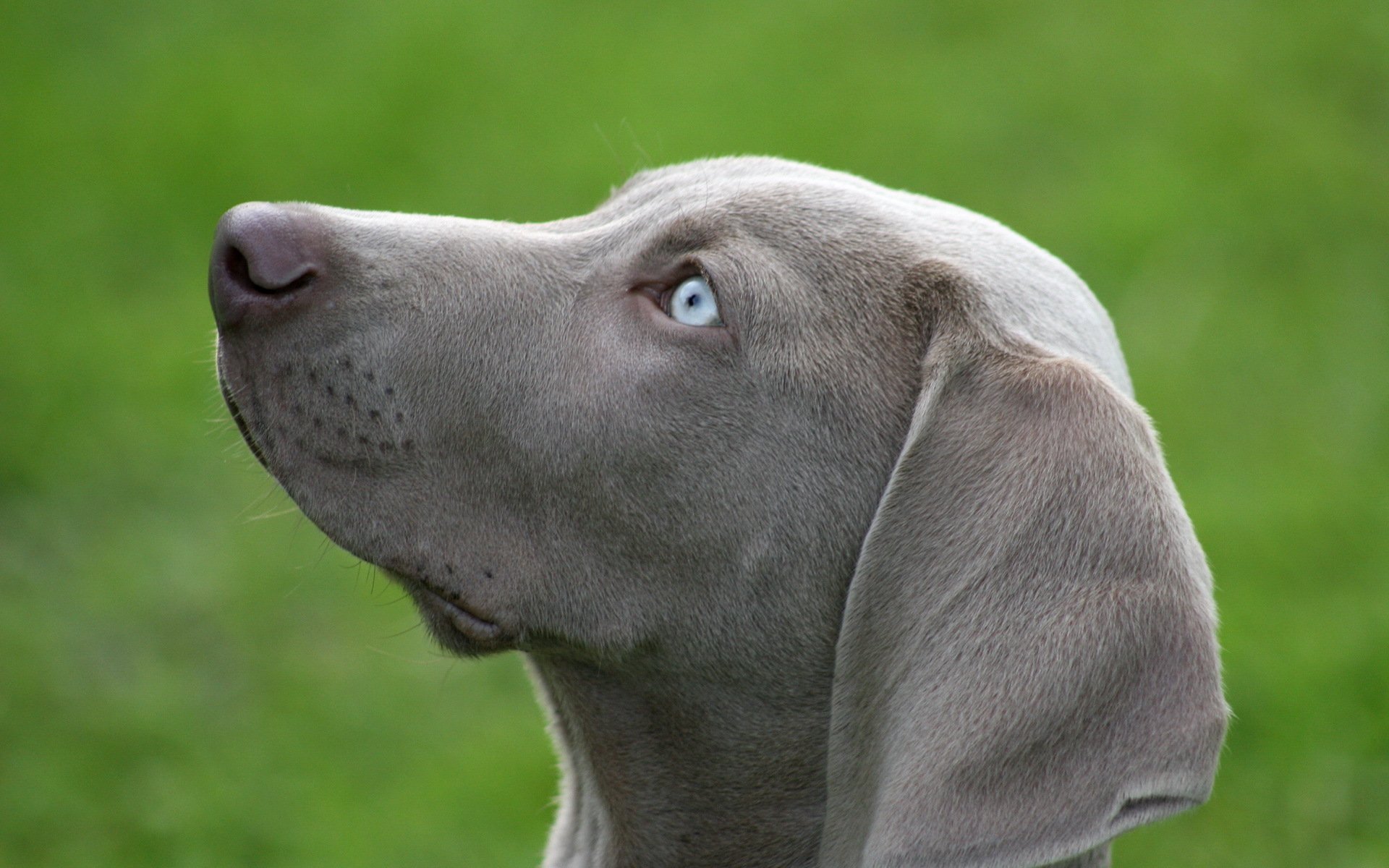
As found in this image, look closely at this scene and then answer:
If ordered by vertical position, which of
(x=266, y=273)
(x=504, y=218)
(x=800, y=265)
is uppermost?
(x=266, y=273)

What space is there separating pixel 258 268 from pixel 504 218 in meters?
4.86

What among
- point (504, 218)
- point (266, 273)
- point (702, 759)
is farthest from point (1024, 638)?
point (504, 218)

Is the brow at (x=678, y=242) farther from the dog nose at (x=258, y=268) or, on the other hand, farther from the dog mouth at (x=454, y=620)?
the dog mouth at (x=454, y=620)

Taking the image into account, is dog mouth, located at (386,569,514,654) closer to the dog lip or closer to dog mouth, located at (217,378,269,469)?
the dog lip

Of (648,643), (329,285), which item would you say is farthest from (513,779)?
(329,285)

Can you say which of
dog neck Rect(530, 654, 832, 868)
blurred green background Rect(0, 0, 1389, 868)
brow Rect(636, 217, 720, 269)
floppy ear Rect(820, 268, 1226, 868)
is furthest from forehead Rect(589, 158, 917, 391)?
blurred green background Rect(0, 0, 1389, 868)

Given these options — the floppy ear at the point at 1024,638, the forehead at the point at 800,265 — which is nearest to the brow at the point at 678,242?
the forehead at the point at 800,265

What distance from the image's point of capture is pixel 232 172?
7.71 metres

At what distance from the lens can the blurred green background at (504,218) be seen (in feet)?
14.9

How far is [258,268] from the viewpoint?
2.63 metres

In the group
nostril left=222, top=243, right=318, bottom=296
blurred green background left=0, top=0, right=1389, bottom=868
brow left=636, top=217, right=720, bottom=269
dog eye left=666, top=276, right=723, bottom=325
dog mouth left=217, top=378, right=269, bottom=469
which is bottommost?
blurred green background left=0, top=0, right=1389, bottom=868

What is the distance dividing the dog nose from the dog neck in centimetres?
82

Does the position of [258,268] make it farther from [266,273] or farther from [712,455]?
[712,455]

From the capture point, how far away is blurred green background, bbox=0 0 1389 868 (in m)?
4.55
